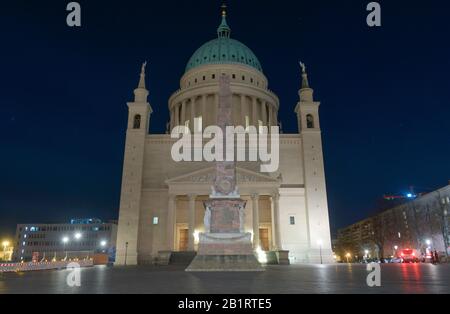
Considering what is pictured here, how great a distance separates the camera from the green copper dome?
224 feet

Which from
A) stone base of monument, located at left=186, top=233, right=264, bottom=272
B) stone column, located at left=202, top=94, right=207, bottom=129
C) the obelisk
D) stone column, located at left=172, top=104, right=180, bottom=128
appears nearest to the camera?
stone base of monument, located at left=186, top=233, right=264, bottom=272

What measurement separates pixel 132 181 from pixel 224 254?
29825mm

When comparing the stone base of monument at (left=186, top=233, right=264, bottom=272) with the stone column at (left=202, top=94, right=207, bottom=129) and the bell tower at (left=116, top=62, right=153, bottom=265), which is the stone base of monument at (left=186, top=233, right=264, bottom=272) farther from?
the stone column at (left=202, top=94, right=207, bottom=129)

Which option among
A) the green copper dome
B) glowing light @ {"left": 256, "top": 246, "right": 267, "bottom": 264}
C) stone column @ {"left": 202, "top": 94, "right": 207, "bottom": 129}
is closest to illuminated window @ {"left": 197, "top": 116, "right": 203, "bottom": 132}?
stone column @ {"left": 202, "top": 94, "right": 207, "bottom": 129}

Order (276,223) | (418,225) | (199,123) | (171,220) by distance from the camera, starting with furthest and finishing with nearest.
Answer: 1. (199,123)
2. (418,225)
3. (171,220)
4. (276,223)

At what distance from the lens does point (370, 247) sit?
10350 centimetres

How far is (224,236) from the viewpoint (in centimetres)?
2180

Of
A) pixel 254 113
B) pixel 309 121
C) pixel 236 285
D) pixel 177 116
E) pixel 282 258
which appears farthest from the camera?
pixel 177 116

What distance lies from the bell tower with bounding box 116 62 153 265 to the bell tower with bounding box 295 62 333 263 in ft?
77.7

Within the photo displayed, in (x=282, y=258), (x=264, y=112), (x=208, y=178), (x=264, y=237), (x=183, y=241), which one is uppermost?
(x=264, y=112)

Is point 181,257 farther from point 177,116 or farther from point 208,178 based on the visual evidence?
point 177,116

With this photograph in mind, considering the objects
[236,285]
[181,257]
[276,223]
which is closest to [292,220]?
[276,223]
